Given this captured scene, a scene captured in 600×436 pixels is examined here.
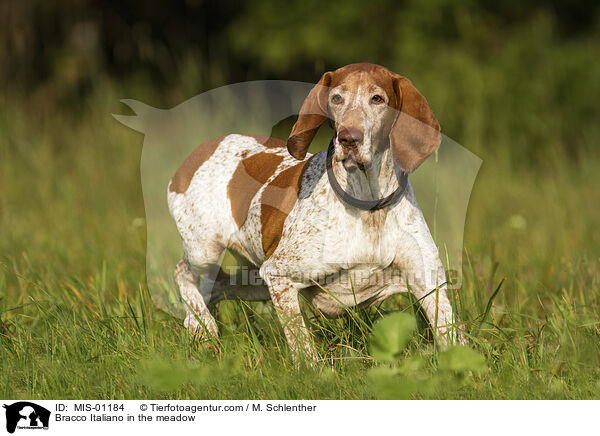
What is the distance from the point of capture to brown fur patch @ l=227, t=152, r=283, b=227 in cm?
376

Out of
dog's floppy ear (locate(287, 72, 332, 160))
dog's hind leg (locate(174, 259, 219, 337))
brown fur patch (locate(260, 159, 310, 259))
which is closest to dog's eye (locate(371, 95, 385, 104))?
dog's floppy ear (locate(287, 72, 332, 160))

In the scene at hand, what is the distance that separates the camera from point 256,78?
33.7 feet

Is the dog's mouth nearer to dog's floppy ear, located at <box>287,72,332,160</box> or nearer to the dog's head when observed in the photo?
the dog's head

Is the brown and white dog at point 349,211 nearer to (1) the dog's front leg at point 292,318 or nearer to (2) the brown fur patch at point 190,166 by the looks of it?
(1) the dog's front leg at point 292,318

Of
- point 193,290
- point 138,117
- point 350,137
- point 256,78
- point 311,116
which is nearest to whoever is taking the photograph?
point 350,137

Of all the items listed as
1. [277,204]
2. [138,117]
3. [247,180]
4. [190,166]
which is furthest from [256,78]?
[277,204]

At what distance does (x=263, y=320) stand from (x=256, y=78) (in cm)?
735

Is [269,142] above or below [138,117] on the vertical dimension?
below

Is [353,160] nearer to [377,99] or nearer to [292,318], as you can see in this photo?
[377,99]

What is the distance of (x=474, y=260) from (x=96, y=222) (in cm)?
295

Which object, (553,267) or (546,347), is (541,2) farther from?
(546,347)

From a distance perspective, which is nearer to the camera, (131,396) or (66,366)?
(131,396)
